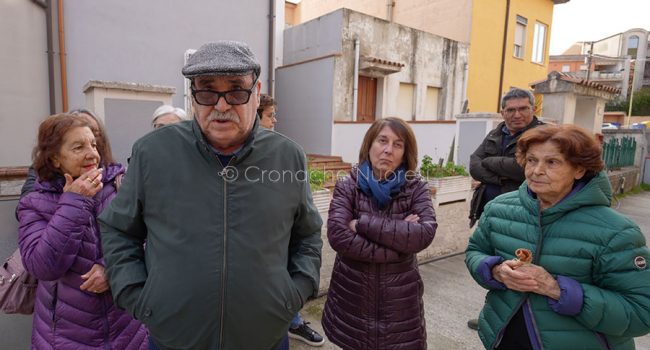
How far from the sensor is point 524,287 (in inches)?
66.8

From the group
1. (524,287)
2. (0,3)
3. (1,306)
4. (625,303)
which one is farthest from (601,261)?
(0,3)

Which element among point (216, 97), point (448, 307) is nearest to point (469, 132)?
point (448, 307)

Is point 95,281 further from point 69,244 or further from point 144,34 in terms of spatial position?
point 144,34

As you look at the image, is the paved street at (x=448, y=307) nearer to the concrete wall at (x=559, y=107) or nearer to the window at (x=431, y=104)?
the concrete wall at (x=559, y=107)

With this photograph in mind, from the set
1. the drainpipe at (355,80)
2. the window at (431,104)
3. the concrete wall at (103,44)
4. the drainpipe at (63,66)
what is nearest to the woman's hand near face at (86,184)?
the concrete wall at (103,44)

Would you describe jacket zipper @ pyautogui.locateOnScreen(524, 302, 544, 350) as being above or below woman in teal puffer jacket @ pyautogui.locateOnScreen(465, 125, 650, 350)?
below

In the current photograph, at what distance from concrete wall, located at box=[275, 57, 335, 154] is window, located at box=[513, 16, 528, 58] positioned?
33.7ft

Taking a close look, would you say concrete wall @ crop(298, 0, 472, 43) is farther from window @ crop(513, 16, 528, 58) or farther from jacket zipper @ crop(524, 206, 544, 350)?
jacket zipper @ crop(524, 206, 544, 350)

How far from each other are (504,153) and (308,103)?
7.76m

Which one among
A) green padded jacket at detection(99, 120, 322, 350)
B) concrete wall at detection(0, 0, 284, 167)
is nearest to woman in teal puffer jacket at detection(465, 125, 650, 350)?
green padded jacket at detection(99, 120, 322, 350)

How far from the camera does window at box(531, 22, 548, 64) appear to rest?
16653 millimetres

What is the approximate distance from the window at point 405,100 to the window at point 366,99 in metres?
1.00

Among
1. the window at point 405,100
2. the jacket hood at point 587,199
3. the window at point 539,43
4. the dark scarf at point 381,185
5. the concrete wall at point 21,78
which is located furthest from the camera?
the window at point 539,43

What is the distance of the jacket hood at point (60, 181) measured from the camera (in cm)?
179
